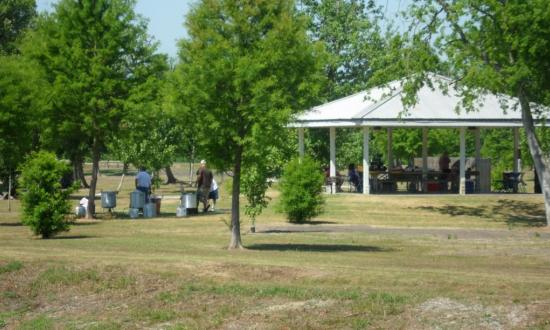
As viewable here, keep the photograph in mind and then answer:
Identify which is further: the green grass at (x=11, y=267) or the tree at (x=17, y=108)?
the tree at (x=17, y=108)

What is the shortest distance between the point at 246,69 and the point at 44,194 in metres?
7.56

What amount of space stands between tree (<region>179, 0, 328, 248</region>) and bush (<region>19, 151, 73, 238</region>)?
575 cm

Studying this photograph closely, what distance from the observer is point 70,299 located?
1404cm

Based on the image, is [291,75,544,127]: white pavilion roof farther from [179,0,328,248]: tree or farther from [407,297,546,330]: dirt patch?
→ [407,297,546,330]: dirt patch

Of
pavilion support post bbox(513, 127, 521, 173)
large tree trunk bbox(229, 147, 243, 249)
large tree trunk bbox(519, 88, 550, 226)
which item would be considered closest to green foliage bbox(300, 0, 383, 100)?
pavilion support post bbox(513, 127, 521, 173)

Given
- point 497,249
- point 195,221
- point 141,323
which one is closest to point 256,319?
point 141,323

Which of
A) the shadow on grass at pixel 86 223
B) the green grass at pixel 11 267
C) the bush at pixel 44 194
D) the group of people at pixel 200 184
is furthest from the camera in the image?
the group of people at pixel 200 184

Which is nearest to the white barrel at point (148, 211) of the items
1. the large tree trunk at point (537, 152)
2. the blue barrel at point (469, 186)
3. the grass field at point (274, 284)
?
the grass field at point (274, 284)

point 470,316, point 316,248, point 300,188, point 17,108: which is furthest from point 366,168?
point 470,316

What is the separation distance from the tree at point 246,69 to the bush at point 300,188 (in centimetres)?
920

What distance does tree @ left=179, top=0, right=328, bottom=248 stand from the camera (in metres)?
18.5

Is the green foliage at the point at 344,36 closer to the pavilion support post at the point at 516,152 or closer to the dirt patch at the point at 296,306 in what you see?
the pavilion support post at the point at 516,152

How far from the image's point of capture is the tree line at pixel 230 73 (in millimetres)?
18641

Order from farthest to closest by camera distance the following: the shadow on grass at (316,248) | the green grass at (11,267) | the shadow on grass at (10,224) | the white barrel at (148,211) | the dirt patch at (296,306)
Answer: the white barrel at (148,211) → the shadow on grass at (10,224) → the shadow on grass at (316,248) → the green grass at (11,267) → the dirt patch at (296,306)
